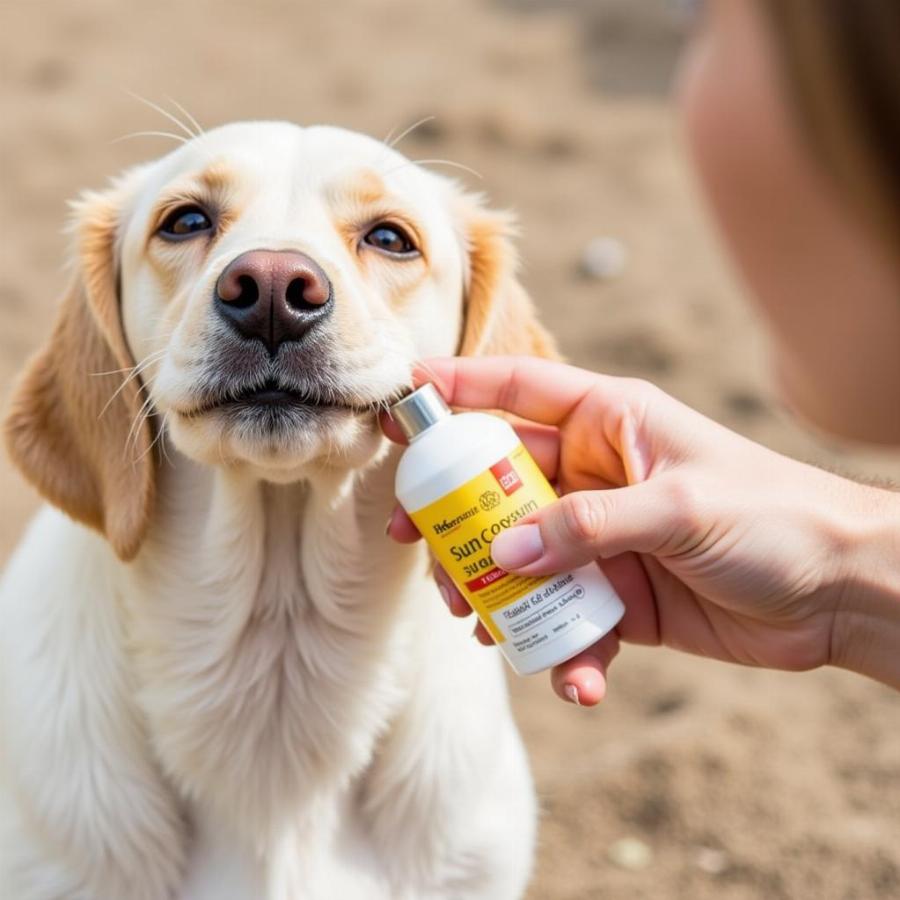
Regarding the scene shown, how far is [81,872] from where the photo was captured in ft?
8.74

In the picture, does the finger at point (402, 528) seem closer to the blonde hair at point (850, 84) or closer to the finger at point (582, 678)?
the finger at point (582, 678)

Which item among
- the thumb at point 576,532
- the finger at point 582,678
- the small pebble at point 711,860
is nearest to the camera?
the thumb at point 576,532

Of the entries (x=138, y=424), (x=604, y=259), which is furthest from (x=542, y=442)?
(x=604, y=259)

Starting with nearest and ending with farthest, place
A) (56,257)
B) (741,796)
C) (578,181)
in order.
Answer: (741,796), (56,257), (578,181)

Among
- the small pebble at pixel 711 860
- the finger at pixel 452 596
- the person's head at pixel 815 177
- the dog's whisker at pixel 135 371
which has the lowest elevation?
the small pebble at pixel 711 860

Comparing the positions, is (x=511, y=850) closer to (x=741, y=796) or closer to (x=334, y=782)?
(x=334, y=782)

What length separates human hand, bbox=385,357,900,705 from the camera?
7.72ft

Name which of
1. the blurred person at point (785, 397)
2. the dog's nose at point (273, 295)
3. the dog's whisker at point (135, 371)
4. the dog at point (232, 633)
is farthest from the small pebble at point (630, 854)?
the dog's nose at point (273, 295)

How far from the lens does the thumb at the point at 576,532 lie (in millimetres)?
2291

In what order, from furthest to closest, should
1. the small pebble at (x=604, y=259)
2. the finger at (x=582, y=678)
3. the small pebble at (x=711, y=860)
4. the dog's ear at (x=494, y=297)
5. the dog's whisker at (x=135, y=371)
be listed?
1. the small pebble at (x=604, y=259)
2. the small pebble at (x=711, y=860)
3. the dog's ear at (x=494, y=297)
4. the dog's whisker at (x=135, y=371)
5. the finger at (x=582, y=678)

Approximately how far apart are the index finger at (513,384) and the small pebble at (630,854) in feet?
5.05

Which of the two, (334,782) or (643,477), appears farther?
(334,782)

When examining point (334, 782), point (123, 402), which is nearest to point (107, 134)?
point (123, 402)

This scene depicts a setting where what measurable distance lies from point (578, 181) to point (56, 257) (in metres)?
2.54
